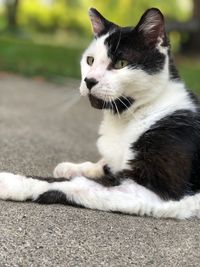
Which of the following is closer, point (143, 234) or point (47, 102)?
point (143, 234)

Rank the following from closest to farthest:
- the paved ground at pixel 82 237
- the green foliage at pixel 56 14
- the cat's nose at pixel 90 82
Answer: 1. the paved ground at pixel 82 237
2. the cat's nose at pixel 90 82
3. the green foliage at pixel 56 14

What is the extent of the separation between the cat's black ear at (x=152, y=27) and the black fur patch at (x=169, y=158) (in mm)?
418

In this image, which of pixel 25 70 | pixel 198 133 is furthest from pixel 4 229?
pixel 25 70

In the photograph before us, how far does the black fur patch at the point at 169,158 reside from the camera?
2.57 metres

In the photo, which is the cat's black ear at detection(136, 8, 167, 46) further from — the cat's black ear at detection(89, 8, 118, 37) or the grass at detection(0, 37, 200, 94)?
the grass at detection(0, 37, 200, 94)

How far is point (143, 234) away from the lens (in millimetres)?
2414

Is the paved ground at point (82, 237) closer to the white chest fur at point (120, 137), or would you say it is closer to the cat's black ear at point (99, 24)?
the white chest fur at point (120, 137)

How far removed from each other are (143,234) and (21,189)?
2.03 feet

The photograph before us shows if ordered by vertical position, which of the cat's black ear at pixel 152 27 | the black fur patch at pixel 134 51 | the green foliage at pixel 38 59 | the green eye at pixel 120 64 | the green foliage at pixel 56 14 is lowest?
the green foliage at pixel 56 14

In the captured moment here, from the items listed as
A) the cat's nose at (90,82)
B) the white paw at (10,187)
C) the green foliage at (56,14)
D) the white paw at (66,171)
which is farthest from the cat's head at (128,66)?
the green foliage at (56,14)

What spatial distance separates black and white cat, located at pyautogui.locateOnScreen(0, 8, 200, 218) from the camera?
2.55 m

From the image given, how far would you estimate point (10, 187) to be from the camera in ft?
8.25

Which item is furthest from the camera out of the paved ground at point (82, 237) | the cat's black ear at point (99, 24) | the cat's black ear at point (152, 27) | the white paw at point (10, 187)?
the cat's black ear at point (99, 24)

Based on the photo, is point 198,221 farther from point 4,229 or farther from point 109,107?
point 4,229
